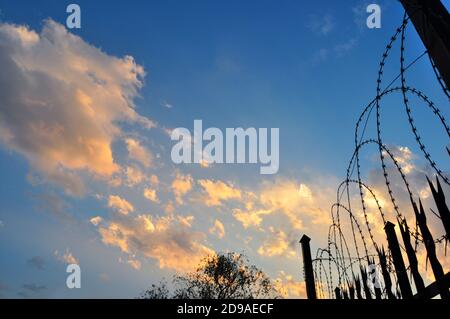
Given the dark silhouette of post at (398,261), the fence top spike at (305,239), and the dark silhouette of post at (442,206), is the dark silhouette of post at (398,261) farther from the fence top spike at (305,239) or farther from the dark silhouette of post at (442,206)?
the fence top spike at (305,239)

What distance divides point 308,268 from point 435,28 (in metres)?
4.37

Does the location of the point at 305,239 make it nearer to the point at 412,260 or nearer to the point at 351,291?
the point at 351,291

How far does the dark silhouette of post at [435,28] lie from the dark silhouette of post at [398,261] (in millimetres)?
2045

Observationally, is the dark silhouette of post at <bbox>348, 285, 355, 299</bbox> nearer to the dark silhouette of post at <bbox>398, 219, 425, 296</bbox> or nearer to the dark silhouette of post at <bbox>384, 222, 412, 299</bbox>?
the dark silhouette of post at <bbox>384, 222, 412, 299</bbox>

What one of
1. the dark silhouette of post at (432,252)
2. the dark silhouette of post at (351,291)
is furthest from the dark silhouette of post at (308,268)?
the dark silhouette of post at (432,252)

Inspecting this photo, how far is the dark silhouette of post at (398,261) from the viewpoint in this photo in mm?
3605

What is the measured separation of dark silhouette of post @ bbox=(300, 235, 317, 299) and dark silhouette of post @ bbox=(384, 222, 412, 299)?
2128 millimetres

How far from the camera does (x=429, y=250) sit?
2994mm

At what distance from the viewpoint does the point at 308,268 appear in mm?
5988

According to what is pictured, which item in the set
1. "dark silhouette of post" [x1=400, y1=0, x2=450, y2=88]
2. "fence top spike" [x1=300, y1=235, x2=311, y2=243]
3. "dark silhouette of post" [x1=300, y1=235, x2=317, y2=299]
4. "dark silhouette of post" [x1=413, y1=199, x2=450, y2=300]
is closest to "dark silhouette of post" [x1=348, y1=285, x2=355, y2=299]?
"dark silhouette of post" [x1=300, y1=235, x2=317, y2=299]
